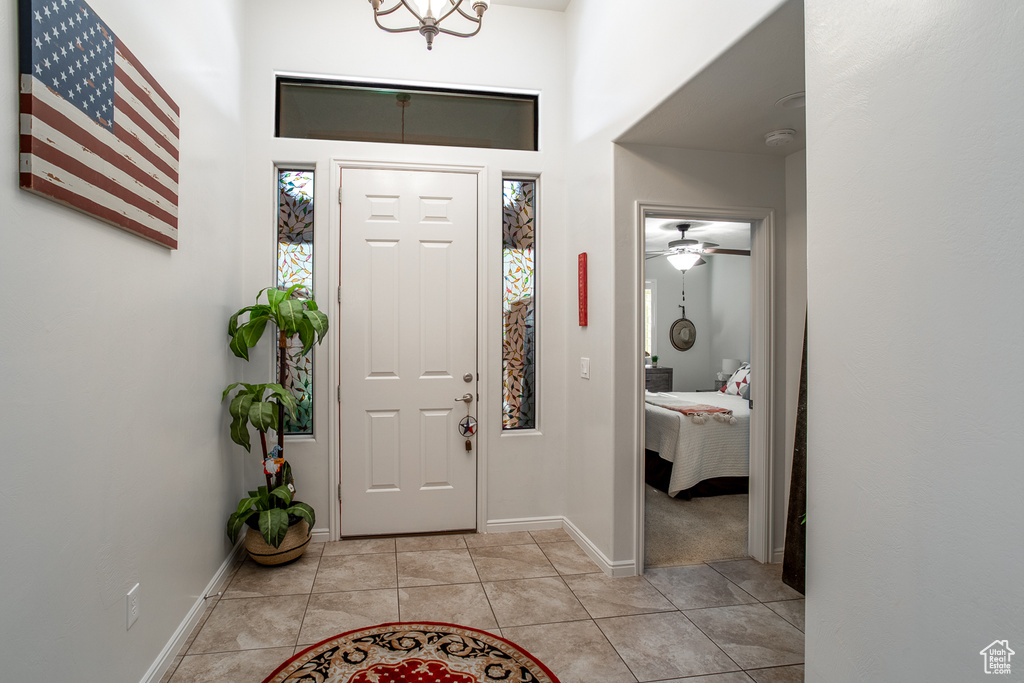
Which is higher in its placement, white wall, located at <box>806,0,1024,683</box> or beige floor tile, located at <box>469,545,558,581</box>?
white wall, located at <box>806,0,1024,683</box>

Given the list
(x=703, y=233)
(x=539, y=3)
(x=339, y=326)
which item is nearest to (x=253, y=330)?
(x=339, y=326)

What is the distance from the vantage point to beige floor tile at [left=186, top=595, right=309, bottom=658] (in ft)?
7.32

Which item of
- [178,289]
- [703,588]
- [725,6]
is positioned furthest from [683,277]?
[178,289]

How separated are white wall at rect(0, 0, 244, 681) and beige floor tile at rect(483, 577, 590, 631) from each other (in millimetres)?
1321

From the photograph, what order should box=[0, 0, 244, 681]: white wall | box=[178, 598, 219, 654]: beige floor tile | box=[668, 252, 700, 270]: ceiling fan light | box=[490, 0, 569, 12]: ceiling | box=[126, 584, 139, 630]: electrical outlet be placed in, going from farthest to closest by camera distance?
box=[668, 252, 700, 270]: ceiling fan light < box=[490, 0, 569, 12]: ceiling < box=[178, 598, 219, 654]: beige floor tile < box=[126, 584, 139, 630]: electrical outlet < box=[0, 0, 244, 681]: white wall

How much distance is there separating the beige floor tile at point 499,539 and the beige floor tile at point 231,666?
136 centimetres

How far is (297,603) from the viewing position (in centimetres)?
259

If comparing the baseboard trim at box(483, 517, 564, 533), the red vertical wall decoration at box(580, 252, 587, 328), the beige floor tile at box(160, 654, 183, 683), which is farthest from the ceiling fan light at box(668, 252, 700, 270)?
the beige floor tile at box(160, 654, 183, 683)

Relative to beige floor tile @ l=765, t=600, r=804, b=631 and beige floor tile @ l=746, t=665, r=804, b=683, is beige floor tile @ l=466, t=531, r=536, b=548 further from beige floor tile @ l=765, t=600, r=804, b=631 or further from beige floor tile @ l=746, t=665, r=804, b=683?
beige floor tile @ l=746, t=665, r=804, b=683

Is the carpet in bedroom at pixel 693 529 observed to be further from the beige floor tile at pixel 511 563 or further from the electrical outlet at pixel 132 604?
the electrical outlet at pixel 132 604

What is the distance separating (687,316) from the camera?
27.0 ft

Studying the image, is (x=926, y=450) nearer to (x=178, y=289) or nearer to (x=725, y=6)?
(x=725, y=6)

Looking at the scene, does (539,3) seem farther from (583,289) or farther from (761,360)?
(761,360)

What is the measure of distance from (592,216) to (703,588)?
2.03 meters
